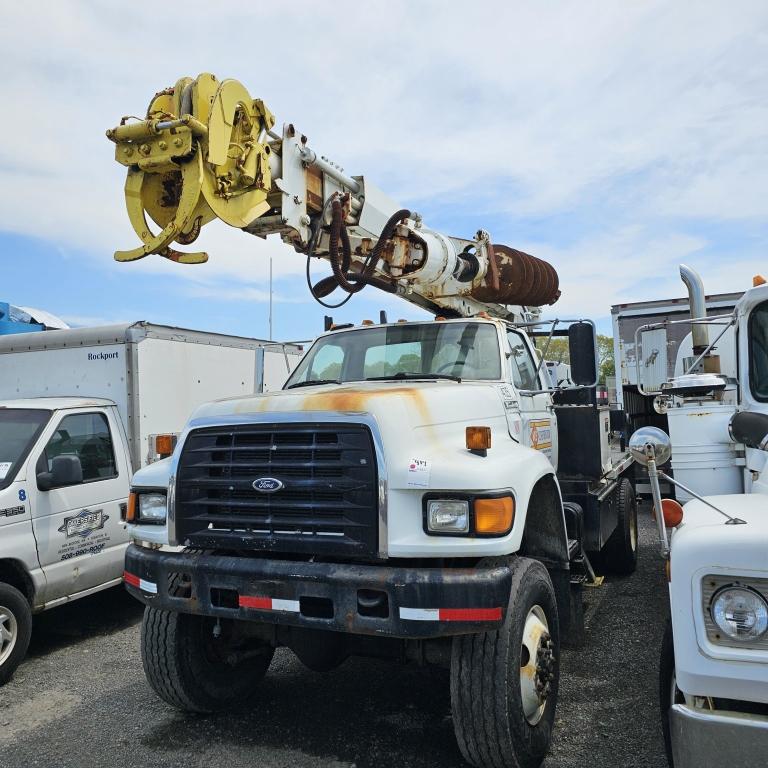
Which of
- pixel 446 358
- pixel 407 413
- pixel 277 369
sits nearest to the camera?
pixel 407 413

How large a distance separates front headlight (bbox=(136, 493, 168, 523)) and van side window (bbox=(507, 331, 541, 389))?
235 centimetres

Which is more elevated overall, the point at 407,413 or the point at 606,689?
the point at 407,413

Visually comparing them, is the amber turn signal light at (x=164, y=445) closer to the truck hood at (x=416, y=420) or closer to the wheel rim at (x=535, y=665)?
the truck hood at (x=416, y=420)

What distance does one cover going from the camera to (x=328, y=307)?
5.74 meters

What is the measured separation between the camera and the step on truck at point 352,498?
3.01m

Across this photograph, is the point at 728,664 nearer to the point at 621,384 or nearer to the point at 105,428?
the point at 105,428

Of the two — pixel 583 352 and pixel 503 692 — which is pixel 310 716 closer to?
pixel 503 692

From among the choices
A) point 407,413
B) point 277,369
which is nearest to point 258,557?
point 407,413

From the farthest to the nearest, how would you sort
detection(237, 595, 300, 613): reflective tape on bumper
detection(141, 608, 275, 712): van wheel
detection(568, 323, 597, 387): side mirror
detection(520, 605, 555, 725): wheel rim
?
1. detection(568, 323, 597, 387): side mirror
2. detection(141, 608, 275, 712): van wheel
3. detection(520, 605, 555, 725): wheel rim
4. detection(237, 595, 300, 613): reflective tape on bumper

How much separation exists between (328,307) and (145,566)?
9.30ft

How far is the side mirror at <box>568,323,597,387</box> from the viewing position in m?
4.43

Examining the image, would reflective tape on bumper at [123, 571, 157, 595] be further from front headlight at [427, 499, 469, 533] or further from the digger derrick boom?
the digger derrick boom

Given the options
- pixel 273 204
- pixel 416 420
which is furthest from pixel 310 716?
pixel 273 204

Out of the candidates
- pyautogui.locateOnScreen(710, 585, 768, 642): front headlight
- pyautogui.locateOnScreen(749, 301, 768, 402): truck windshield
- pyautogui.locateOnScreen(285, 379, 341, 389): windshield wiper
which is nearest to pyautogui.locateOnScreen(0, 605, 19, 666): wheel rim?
pyautogui.locateOnScreen(285, 379, 341, 389): windshield wiper
